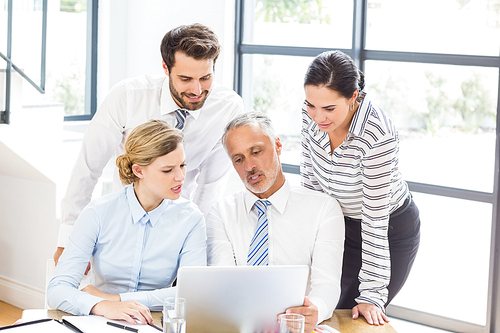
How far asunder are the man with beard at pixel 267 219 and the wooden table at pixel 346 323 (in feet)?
0.49

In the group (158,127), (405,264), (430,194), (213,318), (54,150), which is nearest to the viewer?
(213,318)

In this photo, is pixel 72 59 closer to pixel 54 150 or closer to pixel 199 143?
pixel 54 150

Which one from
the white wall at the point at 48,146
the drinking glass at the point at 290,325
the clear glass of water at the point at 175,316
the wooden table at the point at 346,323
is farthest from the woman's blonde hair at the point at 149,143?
the white wall at the point at 48,146

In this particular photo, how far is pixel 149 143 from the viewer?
6.48 ft

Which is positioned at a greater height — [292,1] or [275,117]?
[292,1]

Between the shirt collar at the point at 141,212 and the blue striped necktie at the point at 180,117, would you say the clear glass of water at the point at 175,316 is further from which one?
the blue striped necktie at the point at 180,117

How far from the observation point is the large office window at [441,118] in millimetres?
3305

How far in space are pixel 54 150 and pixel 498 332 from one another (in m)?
2.81

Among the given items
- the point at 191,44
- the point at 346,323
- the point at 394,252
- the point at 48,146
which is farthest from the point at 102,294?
the point at 48,146

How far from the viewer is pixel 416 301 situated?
3.62 metres

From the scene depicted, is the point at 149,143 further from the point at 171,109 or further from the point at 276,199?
the point at 276,199

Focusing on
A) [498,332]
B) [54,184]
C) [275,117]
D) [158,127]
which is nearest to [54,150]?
[54,184]

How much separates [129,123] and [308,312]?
1092 millimetres

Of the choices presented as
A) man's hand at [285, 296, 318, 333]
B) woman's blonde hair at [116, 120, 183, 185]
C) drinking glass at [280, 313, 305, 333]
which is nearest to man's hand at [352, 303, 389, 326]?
man's hand at [285, 296, 318, 333]
